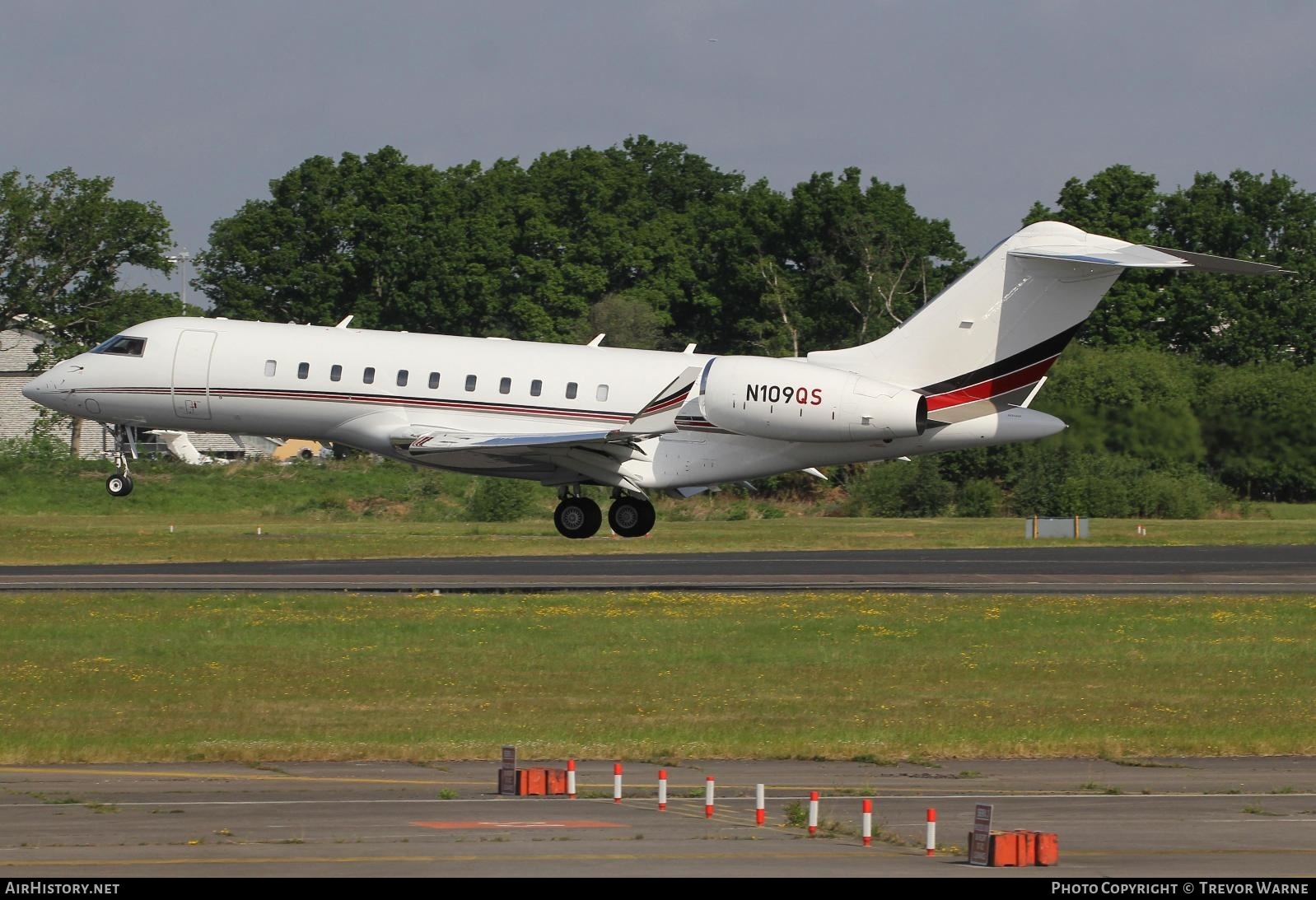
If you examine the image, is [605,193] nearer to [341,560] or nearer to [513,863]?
[341,560]

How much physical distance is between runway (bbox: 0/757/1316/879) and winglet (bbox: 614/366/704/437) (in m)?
15.5

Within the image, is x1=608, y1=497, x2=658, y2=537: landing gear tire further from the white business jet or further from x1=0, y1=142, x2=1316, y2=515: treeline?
x1=0, y1=142, x2=1316, y2=515: treeline

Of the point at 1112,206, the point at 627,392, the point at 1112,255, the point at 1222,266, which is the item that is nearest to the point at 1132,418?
the point at 1112,255

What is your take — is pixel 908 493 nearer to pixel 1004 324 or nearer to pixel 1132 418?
pixel 1132 418

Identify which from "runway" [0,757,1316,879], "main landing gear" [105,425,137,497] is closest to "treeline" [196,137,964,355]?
"main landing gear" [105,425,137,497]

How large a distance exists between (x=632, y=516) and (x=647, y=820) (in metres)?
21.1

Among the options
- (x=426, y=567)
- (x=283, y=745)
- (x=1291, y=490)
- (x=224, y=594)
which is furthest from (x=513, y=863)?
(x=1291, y=490)

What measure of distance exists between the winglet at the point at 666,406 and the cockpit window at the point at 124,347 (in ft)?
33.3

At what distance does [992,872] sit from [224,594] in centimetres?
2210

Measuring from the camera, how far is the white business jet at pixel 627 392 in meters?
32.4

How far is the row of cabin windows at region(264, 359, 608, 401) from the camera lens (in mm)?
33875

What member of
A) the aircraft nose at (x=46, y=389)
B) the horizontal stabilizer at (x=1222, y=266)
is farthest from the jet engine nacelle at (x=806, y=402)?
the aircraft nose at (x=46, y=389)

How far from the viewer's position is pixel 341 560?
1592 inches
